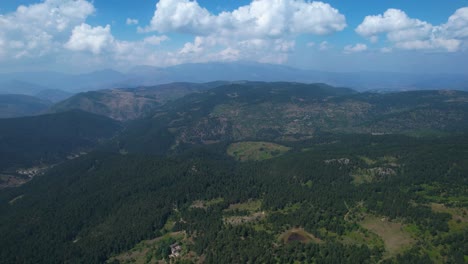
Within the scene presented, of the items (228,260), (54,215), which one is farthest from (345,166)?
(54,215)

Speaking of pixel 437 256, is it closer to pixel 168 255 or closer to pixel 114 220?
pixel 168 255

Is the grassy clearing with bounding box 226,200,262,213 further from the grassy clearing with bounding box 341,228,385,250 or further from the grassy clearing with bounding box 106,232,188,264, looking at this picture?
the grassy clearing with bounding box 341,228,385,250

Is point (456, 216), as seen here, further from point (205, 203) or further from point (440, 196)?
point (205, 203)

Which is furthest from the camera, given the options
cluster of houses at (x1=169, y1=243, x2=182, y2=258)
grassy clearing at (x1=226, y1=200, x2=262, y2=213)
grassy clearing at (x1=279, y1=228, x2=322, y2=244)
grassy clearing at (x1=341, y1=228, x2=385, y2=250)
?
grassy clearing at (x1=226, y1=200, x2=262, y2=213)

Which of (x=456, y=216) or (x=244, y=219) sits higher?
(x=456, y=216)

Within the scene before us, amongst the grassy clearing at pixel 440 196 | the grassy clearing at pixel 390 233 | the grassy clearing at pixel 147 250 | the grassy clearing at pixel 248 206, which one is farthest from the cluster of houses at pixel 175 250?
the grassy clearing at pixel 440 196

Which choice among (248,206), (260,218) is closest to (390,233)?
(260,218)

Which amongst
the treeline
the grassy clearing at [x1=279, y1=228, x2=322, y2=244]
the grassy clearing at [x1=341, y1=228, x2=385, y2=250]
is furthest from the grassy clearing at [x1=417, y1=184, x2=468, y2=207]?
the grassy clearing at [x1=279, y1=228, x2=322, y2=244]
